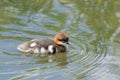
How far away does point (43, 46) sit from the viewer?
921cm

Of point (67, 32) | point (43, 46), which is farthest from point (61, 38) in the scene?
point (67, 32)

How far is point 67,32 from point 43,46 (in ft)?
3.30

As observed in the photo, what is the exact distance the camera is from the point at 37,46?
30.2ft

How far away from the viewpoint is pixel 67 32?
10.1 meters

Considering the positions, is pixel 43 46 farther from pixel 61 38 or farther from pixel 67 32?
pixel 67 32

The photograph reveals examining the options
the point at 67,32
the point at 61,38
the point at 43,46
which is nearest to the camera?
the point at 43,46

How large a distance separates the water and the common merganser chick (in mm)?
113

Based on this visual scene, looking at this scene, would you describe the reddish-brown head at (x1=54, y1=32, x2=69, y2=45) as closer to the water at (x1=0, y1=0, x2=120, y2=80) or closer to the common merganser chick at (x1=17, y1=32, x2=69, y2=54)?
the common merganser chick at (x1=17, y1=32, x2=69, y2=54)

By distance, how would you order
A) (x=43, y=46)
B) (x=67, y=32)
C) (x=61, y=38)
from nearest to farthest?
(x=43, y=46), (x=61, y=38), (x=67, y=32)

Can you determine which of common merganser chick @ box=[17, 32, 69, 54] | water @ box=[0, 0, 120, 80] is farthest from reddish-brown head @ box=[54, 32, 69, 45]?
water @ box=[0, 0, 120, 80]

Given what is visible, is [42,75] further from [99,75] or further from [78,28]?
[78,28]

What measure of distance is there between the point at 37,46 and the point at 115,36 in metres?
1.54

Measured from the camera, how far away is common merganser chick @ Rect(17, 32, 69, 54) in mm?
9164

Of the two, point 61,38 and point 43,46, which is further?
point 61,38
